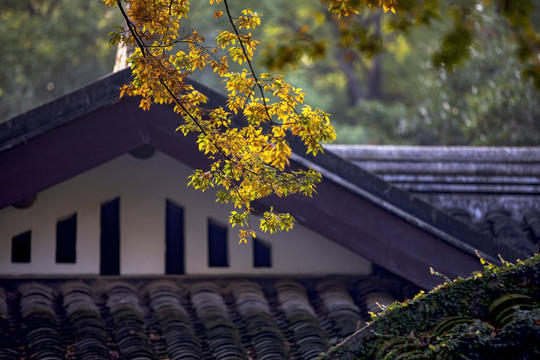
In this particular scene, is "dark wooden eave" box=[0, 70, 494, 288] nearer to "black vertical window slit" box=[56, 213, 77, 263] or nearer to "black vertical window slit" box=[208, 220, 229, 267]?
"black vertical window slit" box=[56, 213, 77, 263]

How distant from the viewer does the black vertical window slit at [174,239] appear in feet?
23.9

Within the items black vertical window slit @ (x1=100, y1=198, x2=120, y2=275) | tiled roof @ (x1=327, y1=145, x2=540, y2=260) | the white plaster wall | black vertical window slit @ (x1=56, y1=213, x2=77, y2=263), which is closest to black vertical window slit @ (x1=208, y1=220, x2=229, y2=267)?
the white plaster wall

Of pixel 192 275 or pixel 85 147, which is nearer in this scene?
pixel 85 147

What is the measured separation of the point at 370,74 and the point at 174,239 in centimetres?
2786

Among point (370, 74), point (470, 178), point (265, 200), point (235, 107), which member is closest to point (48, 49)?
point (370, 74)

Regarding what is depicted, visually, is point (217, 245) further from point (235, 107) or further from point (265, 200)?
point (235, 107)

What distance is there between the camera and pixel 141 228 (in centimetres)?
725

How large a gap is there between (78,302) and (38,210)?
962 mm

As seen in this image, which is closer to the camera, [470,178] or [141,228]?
[141,228]

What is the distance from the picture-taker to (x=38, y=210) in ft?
23.1

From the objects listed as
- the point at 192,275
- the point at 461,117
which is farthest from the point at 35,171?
the point at 461,117

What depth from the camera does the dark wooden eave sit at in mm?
6293

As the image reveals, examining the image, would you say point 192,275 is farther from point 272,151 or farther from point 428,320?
point 428,320

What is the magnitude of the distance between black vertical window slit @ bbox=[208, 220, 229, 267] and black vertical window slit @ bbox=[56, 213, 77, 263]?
121 cm
